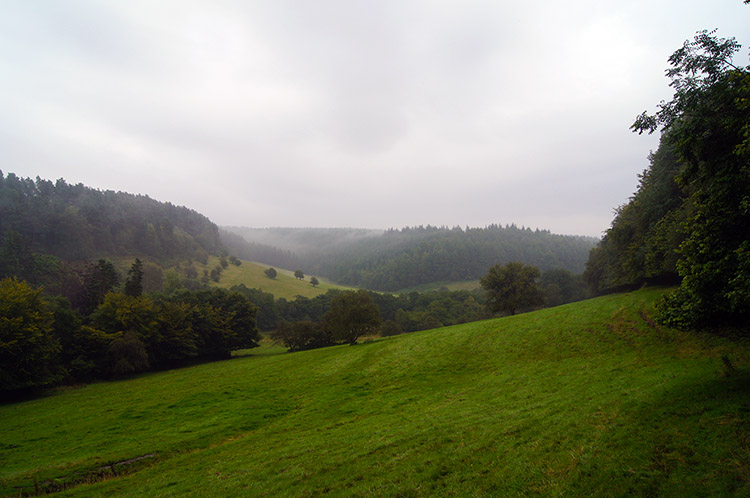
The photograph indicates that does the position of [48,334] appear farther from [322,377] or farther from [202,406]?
[322,377]

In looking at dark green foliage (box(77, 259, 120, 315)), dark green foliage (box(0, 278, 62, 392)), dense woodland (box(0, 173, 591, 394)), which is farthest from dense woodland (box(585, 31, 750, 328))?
dark green foliage (box(77, 259, 120, 315))

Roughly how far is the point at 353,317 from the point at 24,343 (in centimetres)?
4244

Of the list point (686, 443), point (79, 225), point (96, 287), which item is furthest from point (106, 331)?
point (79, 225)

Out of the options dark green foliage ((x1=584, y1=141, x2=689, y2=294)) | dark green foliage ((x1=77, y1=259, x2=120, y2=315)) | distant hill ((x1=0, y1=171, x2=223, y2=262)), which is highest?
distant hill ((x1=0, y1=171, x2=223, y2=262))

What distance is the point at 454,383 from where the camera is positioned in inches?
995

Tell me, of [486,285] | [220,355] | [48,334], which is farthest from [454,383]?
[220,355]

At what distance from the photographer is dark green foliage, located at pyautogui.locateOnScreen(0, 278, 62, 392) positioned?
37.8 m

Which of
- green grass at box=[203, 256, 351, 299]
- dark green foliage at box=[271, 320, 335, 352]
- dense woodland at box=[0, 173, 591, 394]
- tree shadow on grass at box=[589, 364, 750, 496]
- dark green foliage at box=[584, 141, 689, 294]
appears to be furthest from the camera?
green grass at box=[203, 256, 351, 299]

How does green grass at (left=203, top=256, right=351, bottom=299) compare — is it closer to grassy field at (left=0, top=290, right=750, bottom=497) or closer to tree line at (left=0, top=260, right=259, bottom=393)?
tree line at (left=0, top=260, right=259, bottom=393)

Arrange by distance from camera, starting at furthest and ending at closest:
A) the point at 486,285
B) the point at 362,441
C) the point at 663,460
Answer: the point at 486,285 → the point at 362,441 → the point at 663,460

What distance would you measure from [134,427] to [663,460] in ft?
95.9

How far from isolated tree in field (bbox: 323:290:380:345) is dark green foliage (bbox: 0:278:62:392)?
37.9 meters

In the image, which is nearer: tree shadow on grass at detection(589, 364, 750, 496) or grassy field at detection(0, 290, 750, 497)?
tree shadow on grass at detection(589, 364, 750, 496)

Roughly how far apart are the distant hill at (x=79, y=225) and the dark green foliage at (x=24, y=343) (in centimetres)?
10120
